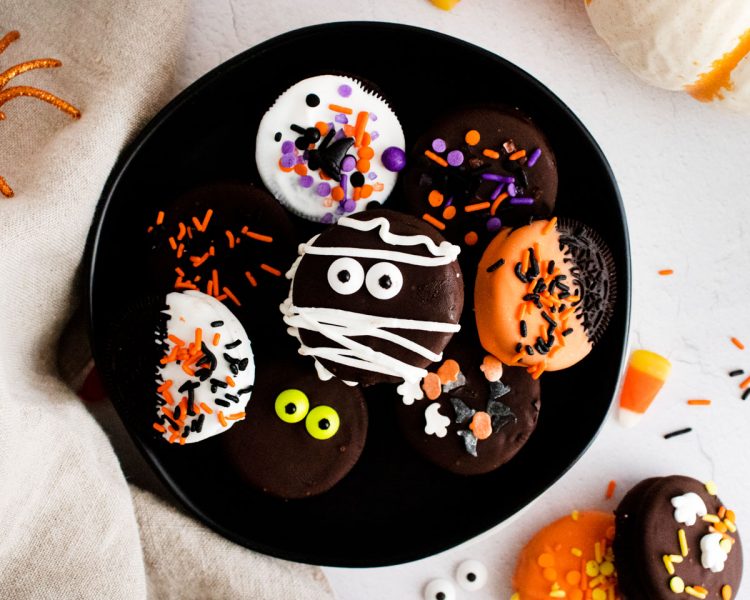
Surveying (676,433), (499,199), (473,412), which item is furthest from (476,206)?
(676,433)

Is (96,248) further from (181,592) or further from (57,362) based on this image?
(181,592)

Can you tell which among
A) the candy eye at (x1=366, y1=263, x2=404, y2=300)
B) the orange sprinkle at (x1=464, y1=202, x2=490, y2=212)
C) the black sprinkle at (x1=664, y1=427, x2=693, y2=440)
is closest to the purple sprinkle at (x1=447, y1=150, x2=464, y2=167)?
the orange sprinkle at (x1=464, y1=202, x2=490, y2=212)

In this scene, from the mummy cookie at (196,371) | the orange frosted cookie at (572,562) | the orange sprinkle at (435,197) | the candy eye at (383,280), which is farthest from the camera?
the orange frosted cookie at (572,562)

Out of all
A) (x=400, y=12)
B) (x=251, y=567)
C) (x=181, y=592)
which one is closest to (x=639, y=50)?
(x=400, y=12)

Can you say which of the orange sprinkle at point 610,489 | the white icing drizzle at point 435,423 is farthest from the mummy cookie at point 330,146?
the orange sprinkle at point 610,489

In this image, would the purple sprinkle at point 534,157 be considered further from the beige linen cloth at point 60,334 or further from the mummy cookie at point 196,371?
the beige linen cloth at point 60,334

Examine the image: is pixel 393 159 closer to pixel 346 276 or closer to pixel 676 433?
pixel 346 276
